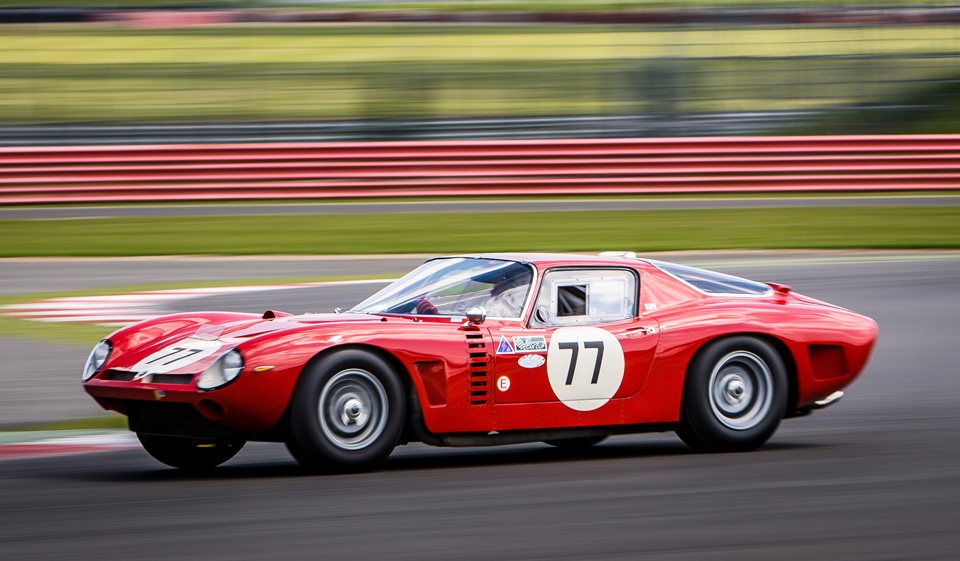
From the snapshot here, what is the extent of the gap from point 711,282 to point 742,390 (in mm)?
635

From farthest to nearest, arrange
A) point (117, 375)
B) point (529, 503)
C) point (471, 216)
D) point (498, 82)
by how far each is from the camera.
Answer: point (498, 82) → point (471, 216) → point (117, 375) → point (529, 503)

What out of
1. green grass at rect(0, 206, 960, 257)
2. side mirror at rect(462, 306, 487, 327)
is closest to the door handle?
side mirror at rect(462, 306, 487, 327)

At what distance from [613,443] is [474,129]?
16.1 m

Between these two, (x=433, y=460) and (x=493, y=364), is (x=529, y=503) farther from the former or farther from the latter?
(x=433, y=460)

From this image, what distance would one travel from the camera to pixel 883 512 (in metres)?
4.54

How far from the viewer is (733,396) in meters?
5.84

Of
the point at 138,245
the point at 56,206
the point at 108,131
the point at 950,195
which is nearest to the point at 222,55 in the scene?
the point at 108,131

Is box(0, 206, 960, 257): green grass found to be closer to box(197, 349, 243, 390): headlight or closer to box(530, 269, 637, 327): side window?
box(530, 269, 637, 327): side window

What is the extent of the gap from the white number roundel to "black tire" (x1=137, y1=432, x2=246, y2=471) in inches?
59.0

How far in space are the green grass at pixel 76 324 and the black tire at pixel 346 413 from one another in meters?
4.94

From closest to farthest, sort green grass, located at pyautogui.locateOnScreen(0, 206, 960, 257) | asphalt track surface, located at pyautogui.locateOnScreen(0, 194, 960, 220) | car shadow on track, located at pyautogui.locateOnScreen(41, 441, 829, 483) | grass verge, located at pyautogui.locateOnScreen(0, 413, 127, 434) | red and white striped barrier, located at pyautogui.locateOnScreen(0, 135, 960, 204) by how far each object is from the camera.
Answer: car shadow on track, located at pyautogui.locateOnScreen(41, 441, 829, 483), grass verge, located at pyautogui.locateOnScreen(0, 413, 127, 434), green grass, located at pyautogui.locateOnScreen(0, 206, 960, 257), asphalt track surface, located at pyautogui.locateOnScreen(0, 194, 960, 220), red and white striped barrier, located at pyautogui.locateOnScreen(0, 135, 960, 204)

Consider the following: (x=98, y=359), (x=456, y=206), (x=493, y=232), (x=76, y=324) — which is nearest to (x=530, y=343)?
(x=98, y=359)

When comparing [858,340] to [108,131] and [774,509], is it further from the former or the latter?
[108,131]

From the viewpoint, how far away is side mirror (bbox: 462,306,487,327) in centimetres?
537
